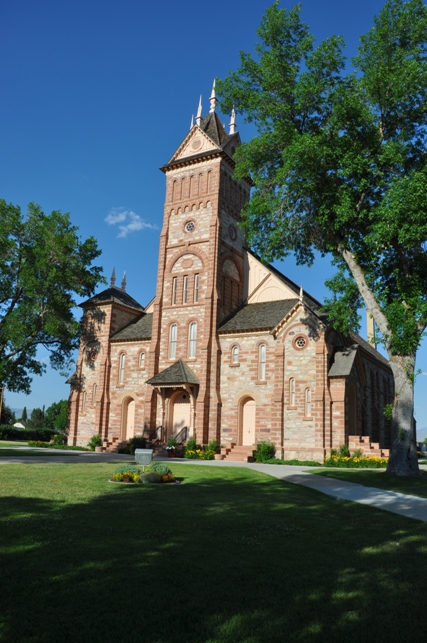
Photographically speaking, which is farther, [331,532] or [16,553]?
[331,532]

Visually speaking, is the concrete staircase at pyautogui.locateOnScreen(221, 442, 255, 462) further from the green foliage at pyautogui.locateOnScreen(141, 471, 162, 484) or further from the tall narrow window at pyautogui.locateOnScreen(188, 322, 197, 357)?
the green foliage at pyautogui.locateOnScreen(141, 471, 162, 484)

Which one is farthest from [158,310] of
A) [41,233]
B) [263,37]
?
[263,37]

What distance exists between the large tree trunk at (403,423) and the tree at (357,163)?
0.14 ft

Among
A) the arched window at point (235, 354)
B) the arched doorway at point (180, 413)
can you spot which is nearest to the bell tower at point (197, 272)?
the arched doorway at point (180, 413)

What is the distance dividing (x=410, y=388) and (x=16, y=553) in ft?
59.0

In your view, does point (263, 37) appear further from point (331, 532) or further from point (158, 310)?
point (331, 532)

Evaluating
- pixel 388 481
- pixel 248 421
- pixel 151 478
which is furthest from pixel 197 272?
pixel 151 478

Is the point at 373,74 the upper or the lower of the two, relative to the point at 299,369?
upper

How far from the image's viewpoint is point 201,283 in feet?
113

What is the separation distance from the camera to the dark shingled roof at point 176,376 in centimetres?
3153

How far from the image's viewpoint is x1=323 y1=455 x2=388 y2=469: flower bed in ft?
83.7

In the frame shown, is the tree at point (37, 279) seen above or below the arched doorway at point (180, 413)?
above

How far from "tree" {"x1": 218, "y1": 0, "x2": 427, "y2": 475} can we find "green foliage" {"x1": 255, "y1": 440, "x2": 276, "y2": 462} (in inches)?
345

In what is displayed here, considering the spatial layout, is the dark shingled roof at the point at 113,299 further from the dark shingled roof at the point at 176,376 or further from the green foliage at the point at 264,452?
the green foliage at the point at 264,452
